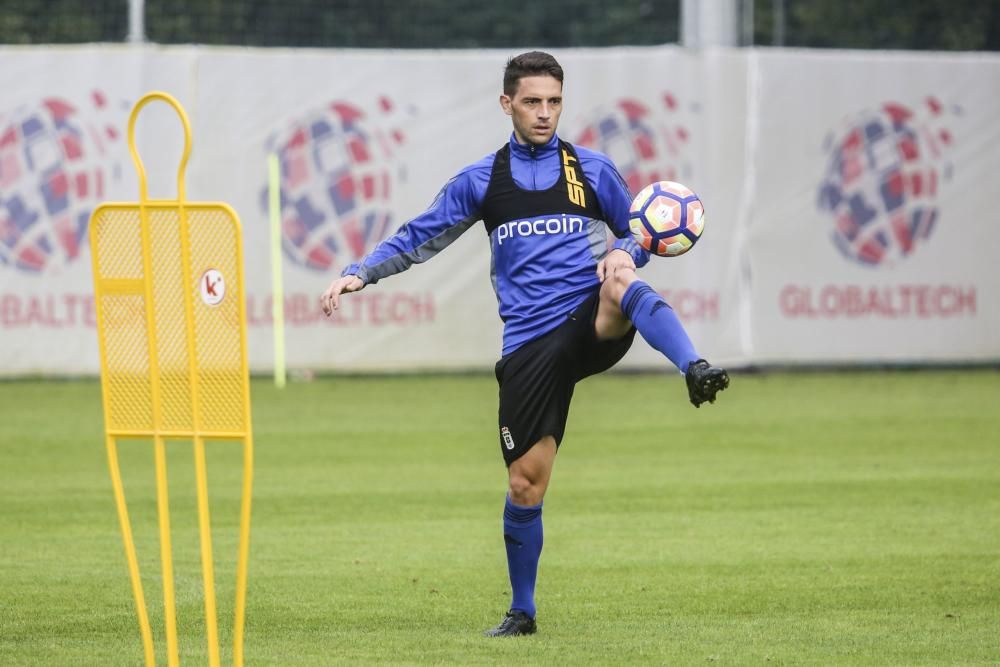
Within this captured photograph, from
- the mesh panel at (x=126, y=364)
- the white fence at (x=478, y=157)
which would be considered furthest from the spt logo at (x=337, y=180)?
the mesh panel at (x=126, y=364)

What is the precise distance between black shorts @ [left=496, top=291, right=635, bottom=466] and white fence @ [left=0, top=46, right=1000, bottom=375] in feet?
40.0

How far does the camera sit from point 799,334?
1975 cm

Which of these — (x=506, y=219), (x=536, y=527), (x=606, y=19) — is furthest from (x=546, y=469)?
(x=606, y=19)

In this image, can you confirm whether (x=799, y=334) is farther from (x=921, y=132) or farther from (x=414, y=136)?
(x=414, y=136)

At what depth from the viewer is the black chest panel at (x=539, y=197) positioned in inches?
265

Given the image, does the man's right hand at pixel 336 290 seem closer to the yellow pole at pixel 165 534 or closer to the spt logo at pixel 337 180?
the yellow pole at pixel 165 534

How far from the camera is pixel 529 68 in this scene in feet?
21.7

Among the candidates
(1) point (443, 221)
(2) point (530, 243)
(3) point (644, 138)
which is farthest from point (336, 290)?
(3) point (644, 138)

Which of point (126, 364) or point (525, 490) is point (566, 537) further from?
point (126, 364)

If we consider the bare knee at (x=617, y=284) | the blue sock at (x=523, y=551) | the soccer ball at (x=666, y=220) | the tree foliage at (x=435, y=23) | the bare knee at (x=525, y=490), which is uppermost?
the tree foliage at (x=435, y=23)

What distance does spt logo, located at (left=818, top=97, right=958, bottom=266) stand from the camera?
1989 centimetres

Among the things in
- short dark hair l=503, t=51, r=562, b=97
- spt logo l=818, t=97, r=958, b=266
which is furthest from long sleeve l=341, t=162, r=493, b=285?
spt logo l=818, t=97, r=958, b=266

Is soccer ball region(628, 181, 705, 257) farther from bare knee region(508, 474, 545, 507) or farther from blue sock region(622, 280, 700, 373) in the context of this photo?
bare knee region(508, 474, 545, 507)

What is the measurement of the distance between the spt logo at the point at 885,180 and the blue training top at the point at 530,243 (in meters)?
13.4
